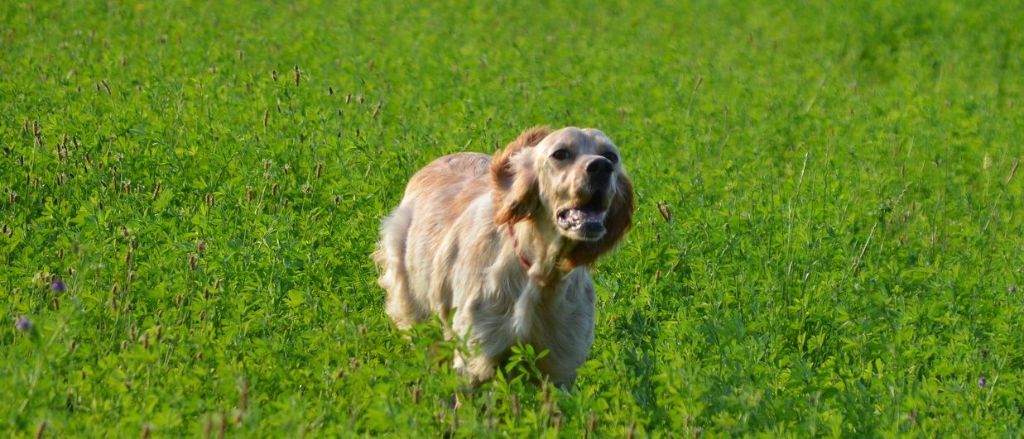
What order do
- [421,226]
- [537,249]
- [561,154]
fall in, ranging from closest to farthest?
[561,154] → [537,249] → [421,226]

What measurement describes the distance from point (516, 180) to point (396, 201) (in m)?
2.48

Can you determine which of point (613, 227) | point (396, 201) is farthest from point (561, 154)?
point (396, 201)

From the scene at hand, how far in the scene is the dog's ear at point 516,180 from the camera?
5102 mm

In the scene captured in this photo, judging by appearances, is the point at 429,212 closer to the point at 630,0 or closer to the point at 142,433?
the point at 142,433

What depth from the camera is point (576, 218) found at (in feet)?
16.2

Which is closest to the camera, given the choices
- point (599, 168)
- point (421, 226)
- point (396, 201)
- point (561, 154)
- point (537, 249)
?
point (599, 168)

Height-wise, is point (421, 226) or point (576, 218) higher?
point (576, 218)

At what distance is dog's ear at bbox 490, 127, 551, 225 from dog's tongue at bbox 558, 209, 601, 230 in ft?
0.58

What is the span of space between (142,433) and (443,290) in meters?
1.78

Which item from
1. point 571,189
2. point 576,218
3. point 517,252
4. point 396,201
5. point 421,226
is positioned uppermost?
point 571,189

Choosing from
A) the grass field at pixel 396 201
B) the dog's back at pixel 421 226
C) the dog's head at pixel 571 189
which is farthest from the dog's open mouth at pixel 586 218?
the dog's back at pixel 421 226

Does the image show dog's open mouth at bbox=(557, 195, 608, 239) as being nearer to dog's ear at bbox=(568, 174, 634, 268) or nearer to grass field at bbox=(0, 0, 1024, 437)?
dog's ear at bbox=(568, 174, 634, 268)

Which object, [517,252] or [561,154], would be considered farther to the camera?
[517,252]

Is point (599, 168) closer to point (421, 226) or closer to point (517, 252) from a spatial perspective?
point (517, 252)
